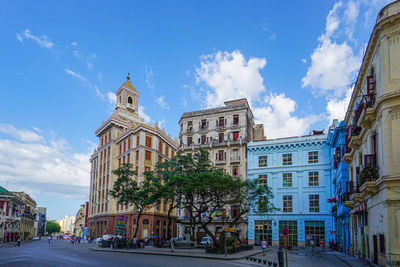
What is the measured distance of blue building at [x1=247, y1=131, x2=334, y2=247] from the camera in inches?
1866

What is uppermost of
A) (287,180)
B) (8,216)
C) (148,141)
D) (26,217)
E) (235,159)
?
(148,141)

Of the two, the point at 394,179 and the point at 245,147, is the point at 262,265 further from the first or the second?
the point at 245,147

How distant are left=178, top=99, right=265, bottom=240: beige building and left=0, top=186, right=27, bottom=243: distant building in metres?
38.1

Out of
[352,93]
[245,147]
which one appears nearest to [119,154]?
[245,147]

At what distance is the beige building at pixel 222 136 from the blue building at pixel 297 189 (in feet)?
11.3

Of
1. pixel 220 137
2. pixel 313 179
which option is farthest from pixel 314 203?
pixel 220 137

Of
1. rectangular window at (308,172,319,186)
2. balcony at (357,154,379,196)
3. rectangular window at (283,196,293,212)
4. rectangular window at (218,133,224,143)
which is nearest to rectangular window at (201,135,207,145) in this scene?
rectangular window at (218,133,224,143)

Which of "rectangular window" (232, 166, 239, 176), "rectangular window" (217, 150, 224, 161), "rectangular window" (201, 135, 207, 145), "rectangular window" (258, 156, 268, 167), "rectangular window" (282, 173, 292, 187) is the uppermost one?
"rectangular window" (201, 135, 207, 145)

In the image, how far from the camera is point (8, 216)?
74.6 m

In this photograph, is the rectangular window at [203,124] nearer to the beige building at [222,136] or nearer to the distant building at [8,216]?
the beige building at [222,136]

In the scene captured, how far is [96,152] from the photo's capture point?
8131 cm

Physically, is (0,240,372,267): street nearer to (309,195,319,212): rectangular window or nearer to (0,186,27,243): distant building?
(309,195,319,212): rectangular window

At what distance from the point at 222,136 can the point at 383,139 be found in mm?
39115

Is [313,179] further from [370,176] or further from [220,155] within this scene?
[370,176]
